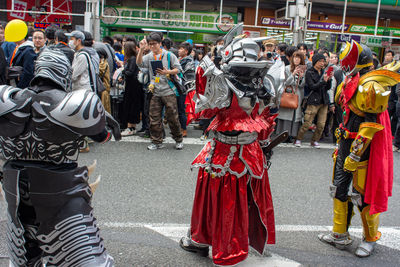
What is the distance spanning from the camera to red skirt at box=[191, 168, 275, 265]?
2943mm

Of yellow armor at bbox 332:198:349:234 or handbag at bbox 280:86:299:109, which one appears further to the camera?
handbag at bbox 280:86:299:109

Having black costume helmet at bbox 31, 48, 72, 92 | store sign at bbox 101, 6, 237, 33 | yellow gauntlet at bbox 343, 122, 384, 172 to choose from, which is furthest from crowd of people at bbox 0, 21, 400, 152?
store sign at bbox 101, 6, 237, 33

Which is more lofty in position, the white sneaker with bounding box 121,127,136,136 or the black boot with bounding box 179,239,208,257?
the white sneaker with bounding box 121,127,136,136

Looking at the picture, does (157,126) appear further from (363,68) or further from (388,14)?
(388,14)

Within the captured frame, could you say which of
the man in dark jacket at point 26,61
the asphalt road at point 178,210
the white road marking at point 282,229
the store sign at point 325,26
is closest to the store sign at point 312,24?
the store sign at point 325,26

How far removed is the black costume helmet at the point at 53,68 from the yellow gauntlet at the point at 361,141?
2317mm

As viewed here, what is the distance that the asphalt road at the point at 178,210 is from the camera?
336 cm

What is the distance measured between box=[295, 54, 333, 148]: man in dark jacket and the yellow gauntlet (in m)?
4.00

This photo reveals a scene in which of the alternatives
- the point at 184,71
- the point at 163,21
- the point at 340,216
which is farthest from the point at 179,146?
Answer: the point at 163,21

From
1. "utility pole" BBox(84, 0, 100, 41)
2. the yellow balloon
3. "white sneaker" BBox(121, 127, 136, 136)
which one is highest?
"utility pole" BBox(84, 0, 100, 41)

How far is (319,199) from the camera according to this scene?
479 centimetres

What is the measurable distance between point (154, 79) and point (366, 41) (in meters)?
11.7

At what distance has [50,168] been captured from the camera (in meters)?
2.08

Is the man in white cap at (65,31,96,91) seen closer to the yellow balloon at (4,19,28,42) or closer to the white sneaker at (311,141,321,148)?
the yellow balloon at (4,19,28,42)
